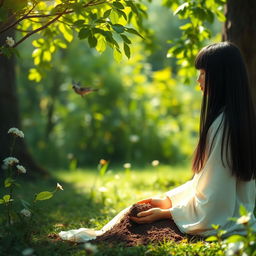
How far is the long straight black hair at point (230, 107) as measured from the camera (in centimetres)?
327

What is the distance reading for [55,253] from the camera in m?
3.11

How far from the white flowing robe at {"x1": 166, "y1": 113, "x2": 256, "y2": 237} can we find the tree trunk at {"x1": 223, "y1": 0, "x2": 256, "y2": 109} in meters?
1.72

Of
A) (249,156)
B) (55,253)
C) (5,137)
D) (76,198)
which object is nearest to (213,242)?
(249,156)

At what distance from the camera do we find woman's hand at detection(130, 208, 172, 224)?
3465 millimetres

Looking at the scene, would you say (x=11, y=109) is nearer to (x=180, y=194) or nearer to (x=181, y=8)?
(x=181, y=8)

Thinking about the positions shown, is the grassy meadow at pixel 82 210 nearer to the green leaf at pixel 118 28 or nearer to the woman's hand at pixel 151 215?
the woman's hand at pixel 151 215

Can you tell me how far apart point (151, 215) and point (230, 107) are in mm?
916

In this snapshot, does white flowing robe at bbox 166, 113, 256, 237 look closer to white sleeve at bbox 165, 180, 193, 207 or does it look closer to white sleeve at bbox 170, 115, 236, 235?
white sleeve at bbox 170, 115, 236, 235

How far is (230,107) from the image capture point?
3312mm

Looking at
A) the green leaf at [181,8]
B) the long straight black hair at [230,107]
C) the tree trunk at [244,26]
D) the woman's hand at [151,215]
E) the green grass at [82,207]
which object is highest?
the green leaf at [181,8]

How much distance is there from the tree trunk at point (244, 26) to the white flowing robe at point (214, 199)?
5.64 ft

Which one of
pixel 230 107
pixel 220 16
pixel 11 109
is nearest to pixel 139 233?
pixel 230 107

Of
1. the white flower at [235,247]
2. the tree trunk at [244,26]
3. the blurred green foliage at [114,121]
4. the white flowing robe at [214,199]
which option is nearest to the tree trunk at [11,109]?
the blurred green foliage at [114,121]

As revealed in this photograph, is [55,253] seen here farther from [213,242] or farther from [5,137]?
[5,137]
